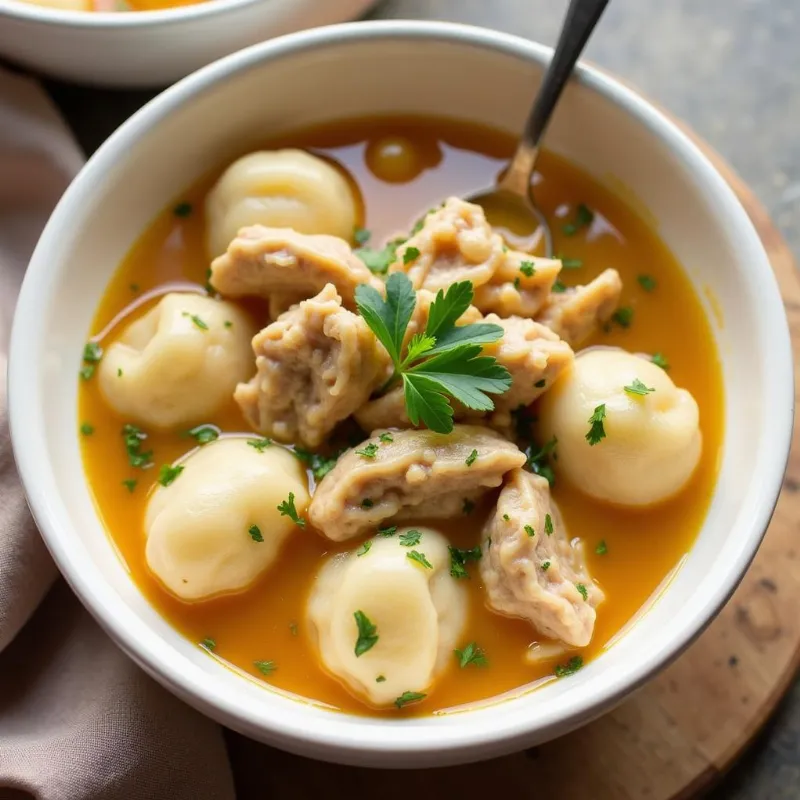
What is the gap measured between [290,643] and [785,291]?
1733mm

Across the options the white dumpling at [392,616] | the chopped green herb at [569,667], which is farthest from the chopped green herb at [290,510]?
the chopped green herb at [569,667]

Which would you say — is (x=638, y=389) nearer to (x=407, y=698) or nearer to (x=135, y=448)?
(x=407, y=698)

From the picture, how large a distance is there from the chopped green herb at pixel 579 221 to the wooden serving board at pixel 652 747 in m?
1.09

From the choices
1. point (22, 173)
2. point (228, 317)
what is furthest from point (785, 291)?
point (22, 173)

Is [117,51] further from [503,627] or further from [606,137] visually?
[503,627]

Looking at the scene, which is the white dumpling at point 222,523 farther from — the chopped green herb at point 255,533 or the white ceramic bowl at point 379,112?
the white ceramic bowl at point 379,112

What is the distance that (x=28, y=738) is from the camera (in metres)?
2.40

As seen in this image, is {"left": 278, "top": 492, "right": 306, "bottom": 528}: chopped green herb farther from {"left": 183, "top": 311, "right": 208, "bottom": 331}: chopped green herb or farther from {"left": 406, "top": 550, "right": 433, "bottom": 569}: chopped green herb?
{"left": 183, "top": 311, "right": 208, "bottom": 331}: chopped green herb

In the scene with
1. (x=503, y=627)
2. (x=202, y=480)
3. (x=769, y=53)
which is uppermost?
(x=769, y=53)

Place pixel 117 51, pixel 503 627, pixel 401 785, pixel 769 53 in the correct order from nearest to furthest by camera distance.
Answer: pixel 503 627 < pixel 401 785 < pixel 117 51 < pixel 769 53

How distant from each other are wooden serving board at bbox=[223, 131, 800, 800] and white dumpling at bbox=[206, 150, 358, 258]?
53.2 inches

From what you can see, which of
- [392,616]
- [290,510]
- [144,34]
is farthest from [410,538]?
[144,34]

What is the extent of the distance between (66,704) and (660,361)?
5.78ft

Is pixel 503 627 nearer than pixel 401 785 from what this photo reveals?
Yes
